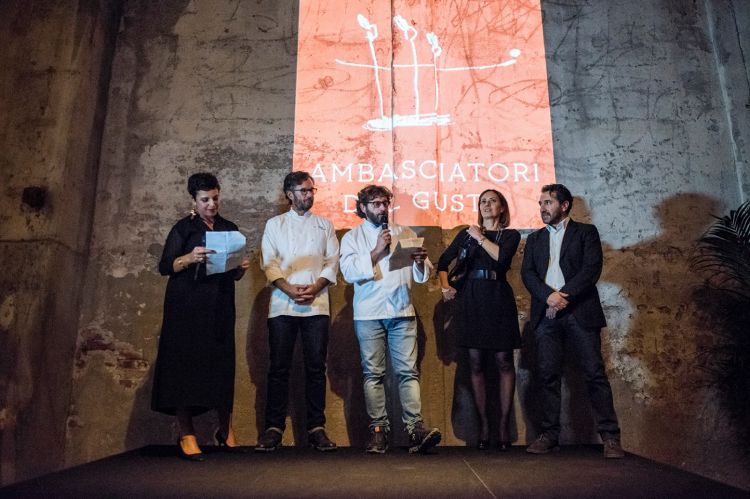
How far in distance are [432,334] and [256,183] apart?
1.94 m

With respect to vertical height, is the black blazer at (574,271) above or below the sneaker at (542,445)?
above

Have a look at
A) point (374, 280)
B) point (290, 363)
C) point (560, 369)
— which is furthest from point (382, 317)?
point (560, 369)

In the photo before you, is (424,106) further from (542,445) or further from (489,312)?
(542,445)

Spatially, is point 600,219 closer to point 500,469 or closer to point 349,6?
point 500,469

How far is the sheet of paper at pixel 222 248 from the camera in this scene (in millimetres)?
3344

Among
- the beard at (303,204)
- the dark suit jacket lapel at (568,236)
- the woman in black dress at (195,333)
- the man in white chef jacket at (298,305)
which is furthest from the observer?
the beard at (303,204)

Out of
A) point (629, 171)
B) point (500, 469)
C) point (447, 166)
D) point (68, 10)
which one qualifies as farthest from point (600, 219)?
point (68, 10)

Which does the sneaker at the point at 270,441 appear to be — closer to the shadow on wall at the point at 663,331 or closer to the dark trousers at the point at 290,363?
the dark trousers at the point at 290,363

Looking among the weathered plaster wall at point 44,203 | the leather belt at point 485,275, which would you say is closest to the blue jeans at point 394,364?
the leather belt at point 485,275

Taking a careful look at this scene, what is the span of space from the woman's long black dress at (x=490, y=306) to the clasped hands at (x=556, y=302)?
0.31 m

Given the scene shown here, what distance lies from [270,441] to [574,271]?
2200mm

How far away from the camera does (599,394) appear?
3.42 m

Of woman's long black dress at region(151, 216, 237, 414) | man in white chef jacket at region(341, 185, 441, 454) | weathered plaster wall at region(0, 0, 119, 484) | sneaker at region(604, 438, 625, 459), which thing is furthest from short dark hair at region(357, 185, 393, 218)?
weathered plaster wall at region(0, 0, 119, 484)

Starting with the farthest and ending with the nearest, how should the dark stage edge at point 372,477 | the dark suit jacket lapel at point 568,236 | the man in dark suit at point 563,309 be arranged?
the dark suit jacket lapel at point 568,236 → the man in dark suit at point 563,309 → the dark stage edge at point 372,477
